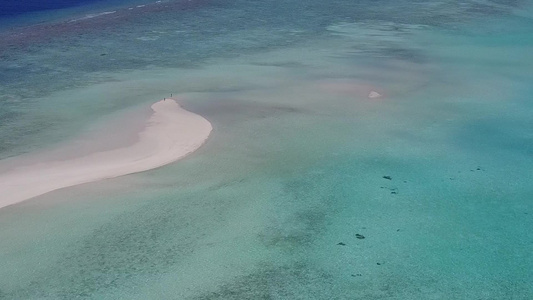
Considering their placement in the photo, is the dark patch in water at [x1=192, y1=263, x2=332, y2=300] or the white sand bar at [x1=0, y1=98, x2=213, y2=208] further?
the white sand bar at [x1=0, y1=98, x2=213, y2=208]

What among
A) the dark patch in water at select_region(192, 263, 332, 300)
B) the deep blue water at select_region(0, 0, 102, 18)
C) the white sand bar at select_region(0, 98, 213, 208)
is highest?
the deep blue water at select_region(0, 0, 102, 18)

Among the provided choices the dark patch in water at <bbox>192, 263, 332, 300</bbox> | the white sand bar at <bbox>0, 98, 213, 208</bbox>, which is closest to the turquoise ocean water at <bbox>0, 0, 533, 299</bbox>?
the dark patch in water at <bbox>192, 263, 332, 300</bbox>

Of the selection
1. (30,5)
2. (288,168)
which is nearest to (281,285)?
(288,168)

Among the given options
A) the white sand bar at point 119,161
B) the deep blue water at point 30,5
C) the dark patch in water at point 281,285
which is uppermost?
the deep blue water at point 30,5

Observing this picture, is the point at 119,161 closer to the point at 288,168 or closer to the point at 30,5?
the point at 288,168

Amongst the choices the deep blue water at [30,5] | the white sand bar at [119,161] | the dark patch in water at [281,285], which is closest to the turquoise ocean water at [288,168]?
the dark patch in water at [281,285]

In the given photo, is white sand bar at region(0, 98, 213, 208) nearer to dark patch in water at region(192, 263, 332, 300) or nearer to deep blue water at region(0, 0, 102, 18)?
dark patch in water at region(192, 263, 332, 300)

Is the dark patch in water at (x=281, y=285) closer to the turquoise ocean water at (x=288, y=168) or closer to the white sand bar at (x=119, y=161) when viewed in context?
the turquoise ocean water at (x=288, y=168)
